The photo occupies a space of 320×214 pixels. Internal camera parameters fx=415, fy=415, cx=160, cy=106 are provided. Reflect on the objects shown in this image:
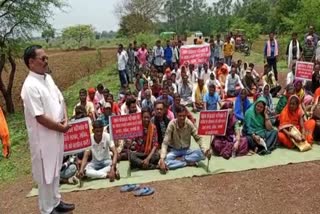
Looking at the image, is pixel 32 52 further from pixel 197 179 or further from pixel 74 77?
pixel 74 77

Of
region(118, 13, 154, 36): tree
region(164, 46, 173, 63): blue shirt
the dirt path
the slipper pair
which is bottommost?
the dirt path

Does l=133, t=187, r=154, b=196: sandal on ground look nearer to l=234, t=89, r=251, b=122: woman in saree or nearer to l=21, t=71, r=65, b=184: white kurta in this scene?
l=21, t=71, r=65, b=184: white kurta

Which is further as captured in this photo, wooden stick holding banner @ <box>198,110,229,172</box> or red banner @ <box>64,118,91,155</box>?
wooden stick holding banner @ <box>198,110,229,172</box>

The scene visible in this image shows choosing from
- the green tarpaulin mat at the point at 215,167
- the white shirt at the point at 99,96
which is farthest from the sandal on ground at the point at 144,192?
the white shirt at the point at 99,96

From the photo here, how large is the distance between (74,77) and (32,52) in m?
20.5

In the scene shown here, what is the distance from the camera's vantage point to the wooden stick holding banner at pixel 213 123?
20.5 feet

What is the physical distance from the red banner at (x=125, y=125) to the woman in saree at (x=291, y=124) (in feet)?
8.56

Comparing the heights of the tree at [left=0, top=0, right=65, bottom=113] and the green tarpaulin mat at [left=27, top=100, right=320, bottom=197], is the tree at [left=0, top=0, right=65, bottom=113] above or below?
above

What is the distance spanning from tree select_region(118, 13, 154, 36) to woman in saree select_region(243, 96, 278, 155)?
37424 mm

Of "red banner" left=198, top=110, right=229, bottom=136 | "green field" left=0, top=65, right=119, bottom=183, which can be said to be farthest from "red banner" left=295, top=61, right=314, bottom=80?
"green field" left=0, top=65, right=119, bottom=183

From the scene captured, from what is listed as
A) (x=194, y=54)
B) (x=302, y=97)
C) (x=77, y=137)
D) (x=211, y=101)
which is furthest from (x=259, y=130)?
(x=194, y=54)

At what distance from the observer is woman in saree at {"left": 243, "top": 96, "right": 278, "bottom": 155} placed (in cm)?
697

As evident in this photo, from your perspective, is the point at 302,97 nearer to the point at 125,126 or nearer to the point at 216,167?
the point at 216,167

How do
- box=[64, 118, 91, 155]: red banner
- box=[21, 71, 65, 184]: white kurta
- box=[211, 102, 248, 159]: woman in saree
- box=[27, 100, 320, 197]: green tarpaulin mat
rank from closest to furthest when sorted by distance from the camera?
box=[21, 71, 65, 184]: white kurta
box=[64, 118, 91, 155]: red banner
box=[27, 100, 320, 197]: green tarpaulin mat
box=[211, 102, 248, 159]: woman in saree
